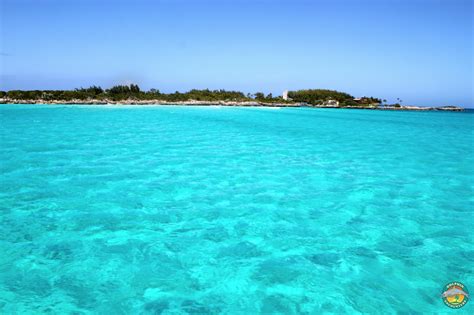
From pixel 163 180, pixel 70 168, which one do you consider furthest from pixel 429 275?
pixel 70 168

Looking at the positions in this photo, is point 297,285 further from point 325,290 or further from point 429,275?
point 429,275

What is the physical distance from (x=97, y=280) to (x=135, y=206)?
272 centimetres

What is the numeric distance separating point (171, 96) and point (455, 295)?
12012 cm

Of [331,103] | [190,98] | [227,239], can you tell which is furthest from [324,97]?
[227,239]

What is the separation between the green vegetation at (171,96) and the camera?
99688mm

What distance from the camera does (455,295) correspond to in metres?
4.18

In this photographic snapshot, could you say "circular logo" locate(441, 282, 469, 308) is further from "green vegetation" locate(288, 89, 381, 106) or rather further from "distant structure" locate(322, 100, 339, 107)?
"green vegetation" locate(288, 89, 381, 106)

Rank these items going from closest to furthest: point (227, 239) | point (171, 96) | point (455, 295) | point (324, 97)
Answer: point (455, 295) → point (227, 239) → point (171, 96) → point (324, 97)

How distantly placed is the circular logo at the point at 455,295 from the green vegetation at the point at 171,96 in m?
112

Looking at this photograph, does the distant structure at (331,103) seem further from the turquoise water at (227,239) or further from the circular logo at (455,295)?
the circular logo at (455,295)

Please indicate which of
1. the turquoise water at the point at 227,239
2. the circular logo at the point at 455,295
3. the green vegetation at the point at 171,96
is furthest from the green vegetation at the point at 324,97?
the circular logo at the point at 455,295

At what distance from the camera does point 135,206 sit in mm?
6703

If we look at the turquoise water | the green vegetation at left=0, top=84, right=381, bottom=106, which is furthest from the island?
the turquoise water

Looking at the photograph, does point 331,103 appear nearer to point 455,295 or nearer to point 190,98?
point 190,98
